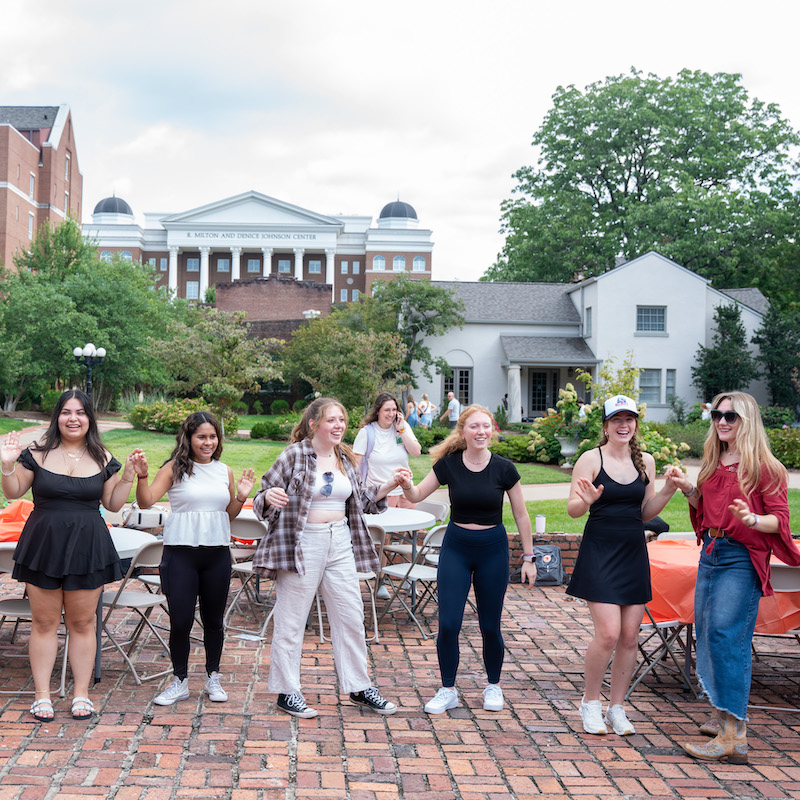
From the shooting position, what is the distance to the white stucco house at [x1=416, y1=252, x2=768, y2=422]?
109 ft

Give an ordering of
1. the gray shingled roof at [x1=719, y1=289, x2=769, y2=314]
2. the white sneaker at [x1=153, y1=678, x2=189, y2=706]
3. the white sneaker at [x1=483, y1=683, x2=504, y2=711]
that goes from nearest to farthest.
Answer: the white sneaker at [x1=153, y1=678, x2=189, y2=706], the white sneaker at [x1=483, y1=683, x2=504, y2=711], the gray shingled roof at [x1=719, y1=289, x2=769, y2=314]

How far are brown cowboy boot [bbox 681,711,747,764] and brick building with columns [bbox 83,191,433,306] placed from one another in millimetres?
67678

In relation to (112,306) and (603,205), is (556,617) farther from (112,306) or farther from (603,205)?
(603,205)

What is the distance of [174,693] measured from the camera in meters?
4.80

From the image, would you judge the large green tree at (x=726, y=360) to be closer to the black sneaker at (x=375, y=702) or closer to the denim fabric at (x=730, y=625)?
the denim fabric at (x=730, y=625)

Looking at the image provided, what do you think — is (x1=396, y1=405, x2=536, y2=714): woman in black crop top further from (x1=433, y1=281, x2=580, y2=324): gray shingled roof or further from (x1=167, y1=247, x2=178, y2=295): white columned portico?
(x1=167, y1=247, x2=178, y2=295): white columned portico

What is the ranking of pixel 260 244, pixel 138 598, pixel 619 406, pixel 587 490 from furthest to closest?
1. pixel 260 244
2. pixel 138 598
3. pixel 619 406
4. pixel 587 490

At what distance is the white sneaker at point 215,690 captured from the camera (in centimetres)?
484

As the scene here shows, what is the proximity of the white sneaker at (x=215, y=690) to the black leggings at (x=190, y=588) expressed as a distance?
16 centimetres

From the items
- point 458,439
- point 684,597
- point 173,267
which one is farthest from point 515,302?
→ point 173,267

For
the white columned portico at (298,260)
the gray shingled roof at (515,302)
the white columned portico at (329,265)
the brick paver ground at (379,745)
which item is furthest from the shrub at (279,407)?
the white columned portico at (329,265)

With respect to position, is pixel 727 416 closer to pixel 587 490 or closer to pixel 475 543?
pixel 587 490

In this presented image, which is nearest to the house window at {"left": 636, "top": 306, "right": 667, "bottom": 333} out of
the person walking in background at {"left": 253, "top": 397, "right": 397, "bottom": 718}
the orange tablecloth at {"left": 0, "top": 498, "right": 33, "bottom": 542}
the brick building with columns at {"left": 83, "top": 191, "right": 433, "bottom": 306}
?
the orange tablecloth at {"left": 0, "top": 498, "right": 33, "bottom": 542}

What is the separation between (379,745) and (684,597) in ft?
7.26
